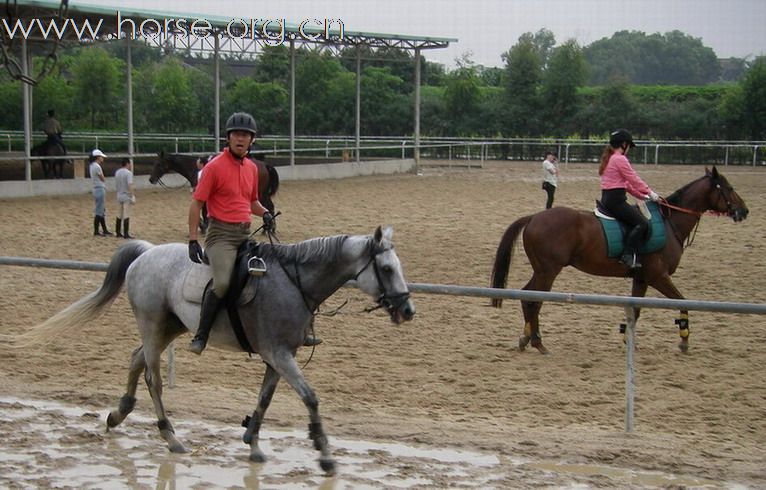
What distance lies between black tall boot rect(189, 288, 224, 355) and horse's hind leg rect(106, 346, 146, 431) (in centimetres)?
77

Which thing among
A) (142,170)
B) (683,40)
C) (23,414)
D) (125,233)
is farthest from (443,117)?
(683,40)

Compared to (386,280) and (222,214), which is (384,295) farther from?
(222,214)

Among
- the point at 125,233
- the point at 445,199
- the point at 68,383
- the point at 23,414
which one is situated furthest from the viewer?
the point at 445,199

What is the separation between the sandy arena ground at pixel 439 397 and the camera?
6.46m

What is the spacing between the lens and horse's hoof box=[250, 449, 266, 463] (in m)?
6.58

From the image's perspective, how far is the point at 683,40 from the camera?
15000 cm

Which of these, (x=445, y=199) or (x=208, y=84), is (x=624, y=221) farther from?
(x=208, y=84)

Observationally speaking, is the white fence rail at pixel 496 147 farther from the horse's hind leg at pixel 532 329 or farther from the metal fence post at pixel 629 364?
the metal fence post at pixel 629 364

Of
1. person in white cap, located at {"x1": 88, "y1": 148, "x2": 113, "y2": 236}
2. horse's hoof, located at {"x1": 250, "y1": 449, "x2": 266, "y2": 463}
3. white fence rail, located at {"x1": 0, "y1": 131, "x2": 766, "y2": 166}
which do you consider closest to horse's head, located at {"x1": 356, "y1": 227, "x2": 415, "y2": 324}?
horse's hoof, located at {"x1": 250, "y1": 449, "x2": 266, "y2": 463}

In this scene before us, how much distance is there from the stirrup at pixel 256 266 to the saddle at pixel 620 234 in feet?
18.6

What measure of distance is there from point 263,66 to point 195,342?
49.3 metres

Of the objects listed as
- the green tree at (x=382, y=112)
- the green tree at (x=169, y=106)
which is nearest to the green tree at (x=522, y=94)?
the green tree at (x=382, y=112)

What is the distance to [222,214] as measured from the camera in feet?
22.2

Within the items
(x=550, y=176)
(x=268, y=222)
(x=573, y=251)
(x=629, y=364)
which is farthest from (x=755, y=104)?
(x=268, y=222)
